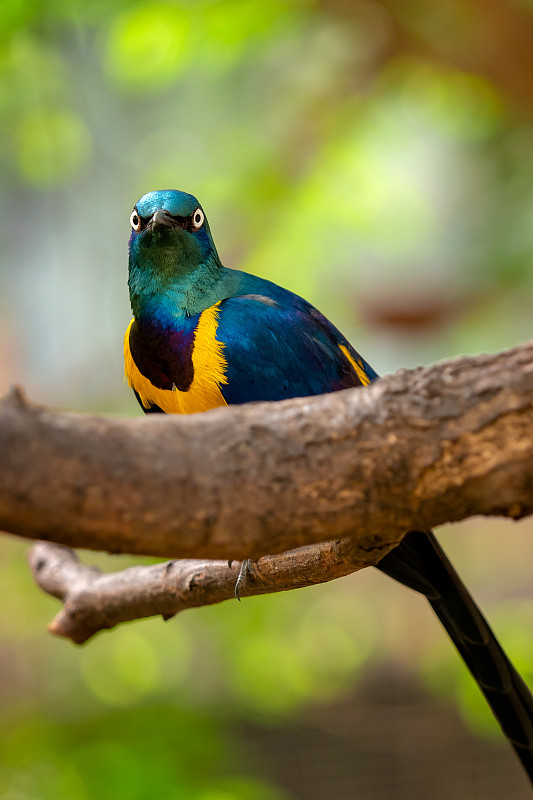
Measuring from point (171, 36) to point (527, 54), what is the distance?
138 centimetres

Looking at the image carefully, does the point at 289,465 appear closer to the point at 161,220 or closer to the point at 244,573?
the point at 244,573

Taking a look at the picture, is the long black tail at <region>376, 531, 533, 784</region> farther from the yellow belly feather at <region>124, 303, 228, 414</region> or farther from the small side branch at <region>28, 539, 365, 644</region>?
the yellow belly feather at <region>124, 303, 228, 414</region>

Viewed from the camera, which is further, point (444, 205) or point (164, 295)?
point (444, 205)

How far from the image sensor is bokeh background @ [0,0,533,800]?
3172 millimetres

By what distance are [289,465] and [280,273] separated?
314 centimetres

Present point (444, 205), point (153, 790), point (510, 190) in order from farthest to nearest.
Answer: point (444, 205) < point (510, 190) < point (153, 790)

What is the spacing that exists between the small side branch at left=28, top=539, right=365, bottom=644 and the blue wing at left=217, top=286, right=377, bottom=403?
37 cm

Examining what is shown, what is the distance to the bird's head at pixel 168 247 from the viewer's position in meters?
1.92

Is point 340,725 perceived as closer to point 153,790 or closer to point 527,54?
point 153,790

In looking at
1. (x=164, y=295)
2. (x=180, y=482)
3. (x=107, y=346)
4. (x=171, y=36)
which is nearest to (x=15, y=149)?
(x=107, y=346)

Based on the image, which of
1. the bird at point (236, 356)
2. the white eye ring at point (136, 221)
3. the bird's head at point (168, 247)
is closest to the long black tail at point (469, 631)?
the bird at point (236, 356)

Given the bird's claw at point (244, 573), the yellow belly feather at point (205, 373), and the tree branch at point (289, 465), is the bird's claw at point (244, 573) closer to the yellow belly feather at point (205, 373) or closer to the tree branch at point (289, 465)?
the yellow belly feather at point (205, 373)

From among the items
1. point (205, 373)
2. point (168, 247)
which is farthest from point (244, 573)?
point (168, 247)

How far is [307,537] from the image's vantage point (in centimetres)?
92
